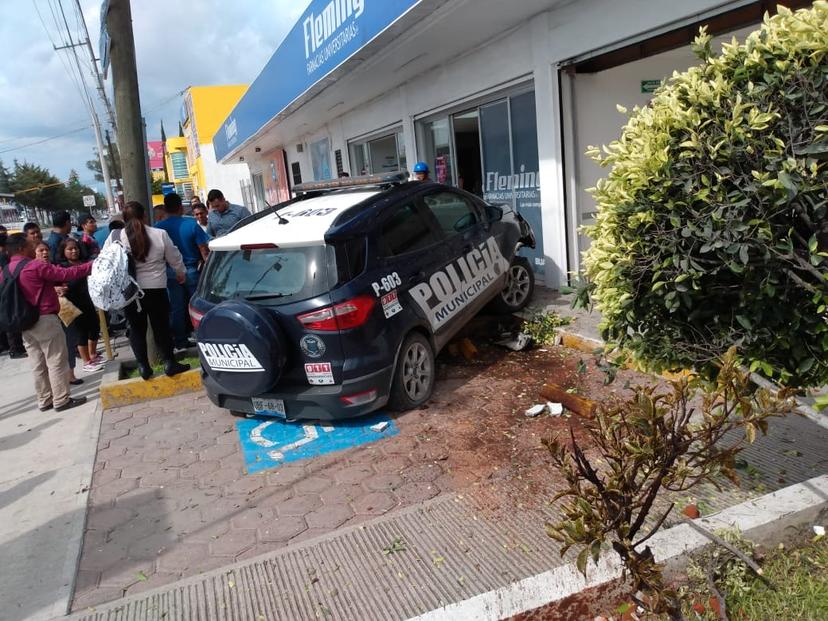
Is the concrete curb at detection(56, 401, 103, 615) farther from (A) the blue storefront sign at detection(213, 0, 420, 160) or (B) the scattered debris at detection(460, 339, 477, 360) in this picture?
(A) the blue storefront sign at detection(213, 0, 420, 160)

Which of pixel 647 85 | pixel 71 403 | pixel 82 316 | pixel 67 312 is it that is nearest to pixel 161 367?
pixel 71 403

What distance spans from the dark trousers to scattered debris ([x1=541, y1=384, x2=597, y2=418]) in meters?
3.77

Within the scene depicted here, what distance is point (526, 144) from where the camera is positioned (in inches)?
309

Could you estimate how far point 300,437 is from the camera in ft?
15.3

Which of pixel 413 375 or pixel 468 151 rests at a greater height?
pixel 468 151

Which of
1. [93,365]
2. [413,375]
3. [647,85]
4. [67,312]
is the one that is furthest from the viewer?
[647,85]

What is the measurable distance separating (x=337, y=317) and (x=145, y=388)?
9.23 ft

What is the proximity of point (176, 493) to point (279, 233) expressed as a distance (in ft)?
6.76

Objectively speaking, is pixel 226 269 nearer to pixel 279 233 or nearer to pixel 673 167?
pixel 279 233

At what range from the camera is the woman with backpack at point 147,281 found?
5.65m

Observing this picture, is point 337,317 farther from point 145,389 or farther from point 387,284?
point 145,389

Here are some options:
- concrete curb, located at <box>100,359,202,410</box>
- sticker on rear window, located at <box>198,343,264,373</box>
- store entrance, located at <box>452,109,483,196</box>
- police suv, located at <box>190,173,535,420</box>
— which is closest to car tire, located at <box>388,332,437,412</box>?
police suv, located at <box>190,173,535,420</box>

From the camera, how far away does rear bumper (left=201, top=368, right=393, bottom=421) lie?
433 centimetres

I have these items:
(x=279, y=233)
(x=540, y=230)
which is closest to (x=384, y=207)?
(x=279, y=233)
